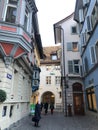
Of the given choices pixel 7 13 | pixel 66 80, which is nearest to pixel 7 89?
pixel 7 13

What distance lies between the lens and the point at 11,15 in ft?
30.0

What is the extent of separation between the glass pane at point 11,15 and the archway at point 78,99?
532 inches

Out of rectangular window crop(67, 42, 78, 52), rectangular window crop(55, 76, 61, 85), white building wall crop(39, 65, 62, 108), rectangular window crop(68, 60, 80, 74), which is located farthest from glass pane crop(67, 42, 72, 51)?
rectangular window crop(55, 76, 61, 85)

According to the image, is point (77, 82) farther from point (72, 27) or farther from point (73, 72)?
point (72, 27)

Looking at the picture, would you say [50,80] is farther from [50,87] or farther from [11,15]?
[11,15]

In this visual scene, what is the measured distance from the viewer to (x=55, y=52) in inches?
1389

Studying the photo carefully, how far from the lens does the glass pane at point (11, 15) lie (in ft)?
29.3

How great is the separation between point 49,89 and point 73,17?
1721 cm

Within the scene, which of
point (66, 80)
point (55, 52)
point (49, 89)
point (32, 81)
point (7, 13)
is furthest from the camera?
point (55, 52)

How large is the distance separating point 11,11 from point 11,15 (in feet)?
0.94

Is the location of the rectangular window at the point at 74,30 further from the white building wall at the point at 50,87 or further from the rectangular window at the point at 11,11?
the rectangular window at the point at 11,11

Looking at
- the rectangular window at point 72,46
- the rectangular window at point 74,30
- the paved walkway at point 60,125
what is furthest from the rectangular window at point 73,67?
the paved walkway at point 60,125

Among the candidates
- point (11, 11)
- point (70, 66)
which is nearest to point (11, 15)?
point (11, 11)

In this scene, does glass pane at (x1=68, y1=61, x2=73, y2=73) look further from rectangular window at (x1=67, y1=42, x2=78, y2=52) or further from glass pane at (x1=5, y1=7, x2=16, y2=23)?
glass pane at (x1=5, y1=7, x2=16, y2=23)
